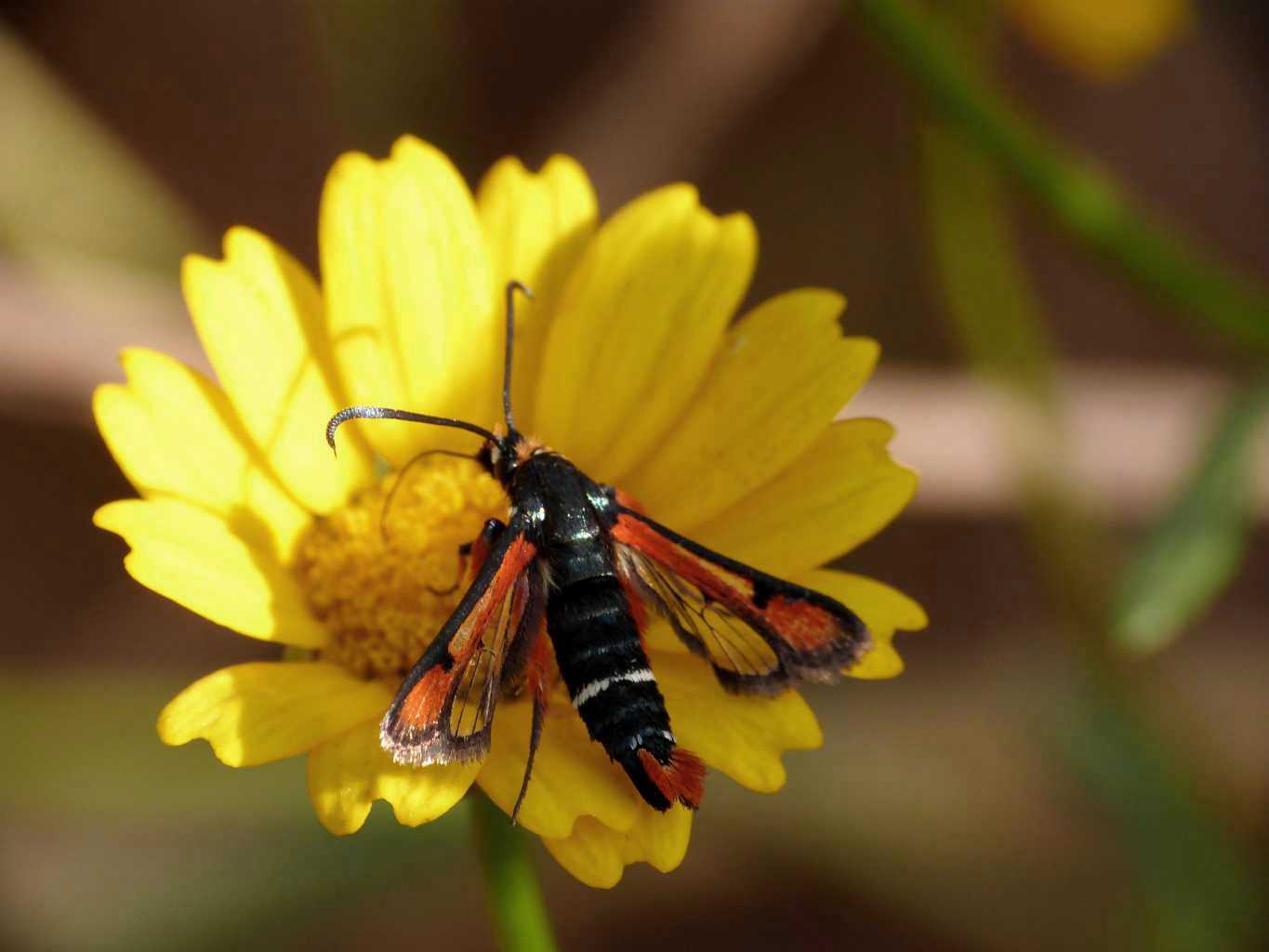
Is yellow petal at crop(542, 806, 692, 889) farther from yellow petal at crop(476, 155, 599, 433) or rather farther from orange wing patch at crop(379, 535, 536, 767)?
yellow petal at crop(476, 155, 599, 433)

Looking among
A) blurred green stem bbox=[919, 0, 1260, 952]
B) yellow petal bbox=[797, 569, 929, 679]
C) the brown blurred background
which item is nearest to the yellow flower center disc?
yellow petal bbox=[797, 569, 929, 679]

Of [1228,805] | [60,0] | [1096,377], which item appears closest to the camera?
[1228,805]

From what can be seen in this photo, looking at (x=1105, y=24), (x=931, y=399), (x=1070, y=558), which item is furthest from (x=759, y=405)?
(x=1105, y=24)

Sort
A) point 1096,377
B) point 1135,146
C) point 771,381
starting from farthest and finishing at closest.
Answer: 1. point 1135,146
2. point 1096,377
3. point 771,381

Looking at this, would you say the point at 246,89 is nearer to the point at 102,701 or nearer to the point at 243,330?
the point at 102,701

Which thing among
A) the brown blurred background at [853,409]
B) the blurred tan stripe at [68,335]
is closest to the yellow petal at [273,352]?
the brown blurred background at [853,409]

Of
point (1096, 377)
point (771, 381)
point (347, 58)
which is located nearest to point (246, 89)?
point (347, 58)
